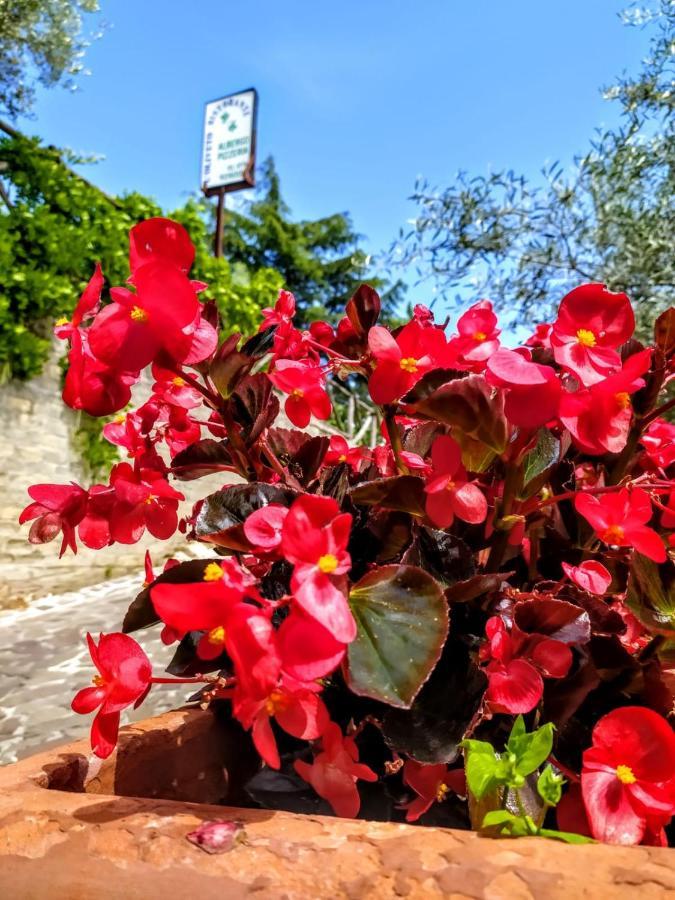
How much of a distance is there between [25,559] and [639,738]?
4147mm

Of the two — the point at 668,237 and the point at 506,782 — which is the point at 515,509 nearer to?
the point at 506,782

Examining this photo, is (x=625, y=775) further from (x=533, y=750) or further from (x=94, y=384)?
(x=94, y=384)

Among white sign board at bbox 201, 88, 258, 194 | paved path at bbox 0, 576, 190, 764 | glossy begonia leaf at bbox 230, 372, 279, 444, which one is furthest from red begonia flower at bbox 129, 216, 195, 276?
white sign board at bbox 201, 88, 258, 194

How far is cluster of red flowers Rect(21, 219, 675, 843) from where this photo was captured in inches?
14.6

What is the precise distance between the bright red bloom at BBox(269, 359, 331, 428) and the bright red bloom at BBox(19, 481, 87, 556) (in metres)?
0.19

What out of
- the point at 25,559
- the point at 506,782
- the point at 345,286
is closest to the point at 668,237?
the point at 506,782

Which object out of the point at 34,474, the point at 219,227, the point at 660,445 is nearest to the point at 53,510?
the point at 660,445

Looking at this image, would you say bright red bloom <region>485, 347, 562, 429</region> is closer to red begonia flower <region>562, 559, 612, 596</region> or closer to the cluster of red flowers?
the cluster of red flowers

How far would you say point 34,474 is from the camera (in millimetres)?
4086

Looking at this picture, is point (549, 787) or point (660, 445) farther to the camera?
point (660, 445)

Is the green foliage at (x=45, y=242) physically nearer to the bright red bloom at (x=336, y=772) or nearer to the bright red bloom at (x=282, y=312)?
Answer: the bright red bloom at (x=282, y=312)

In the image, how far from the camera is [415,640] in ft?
1.24

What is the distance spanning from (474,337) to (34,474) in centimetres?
408

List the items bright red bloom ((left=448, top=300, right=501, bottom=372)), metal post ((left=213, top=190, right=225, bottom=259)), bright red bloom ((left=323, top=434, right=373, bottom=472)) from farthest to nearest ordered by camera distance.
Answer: metal post ((left=213, top=190, right=225, bottom=259)) < bright red bloom ((left=323, top=434, right=373, bottom=472)) < bright red bloom ((left=448, top=300, right=501, bottom=372))
